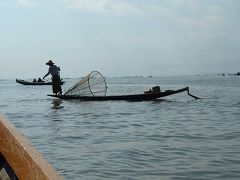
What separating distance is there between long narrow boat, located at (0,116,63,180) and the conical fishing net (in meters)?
A: 20.7

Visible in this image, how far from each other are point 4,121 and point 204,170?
16.6 feet

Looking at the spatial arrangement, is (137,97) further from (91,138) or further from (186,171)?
(186,171)

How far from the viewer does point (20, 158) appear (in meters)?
2.03

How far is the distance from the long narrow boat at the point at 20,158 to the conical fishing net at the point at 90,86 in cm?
2072

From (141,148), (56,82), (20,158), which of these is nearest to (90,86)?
(56,82)

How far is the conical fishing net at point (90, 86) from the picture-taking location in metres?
23.1

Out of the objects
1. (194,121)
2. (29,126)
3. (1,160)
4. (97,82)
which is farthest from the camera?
(97,82)

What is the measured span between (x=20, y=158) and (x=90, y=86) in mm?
21704

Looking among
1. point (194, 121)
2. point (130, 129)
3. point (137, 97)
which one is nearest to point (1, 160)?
point (130, 129)

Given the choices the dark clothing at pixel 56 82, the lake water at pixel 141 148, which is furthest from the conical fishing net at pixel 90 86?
the lake water at pixel 141 148

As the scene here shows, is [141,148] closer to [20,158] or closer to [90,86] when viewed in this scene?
[20,158]

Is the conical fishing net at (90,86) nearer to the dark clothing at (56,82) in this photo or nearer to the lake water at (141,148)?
the dark clothing at (56,82)

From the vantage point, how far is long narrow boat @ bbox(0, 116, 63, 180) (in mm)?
1883

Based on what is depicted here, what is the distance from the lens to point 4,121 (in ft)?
7.26
